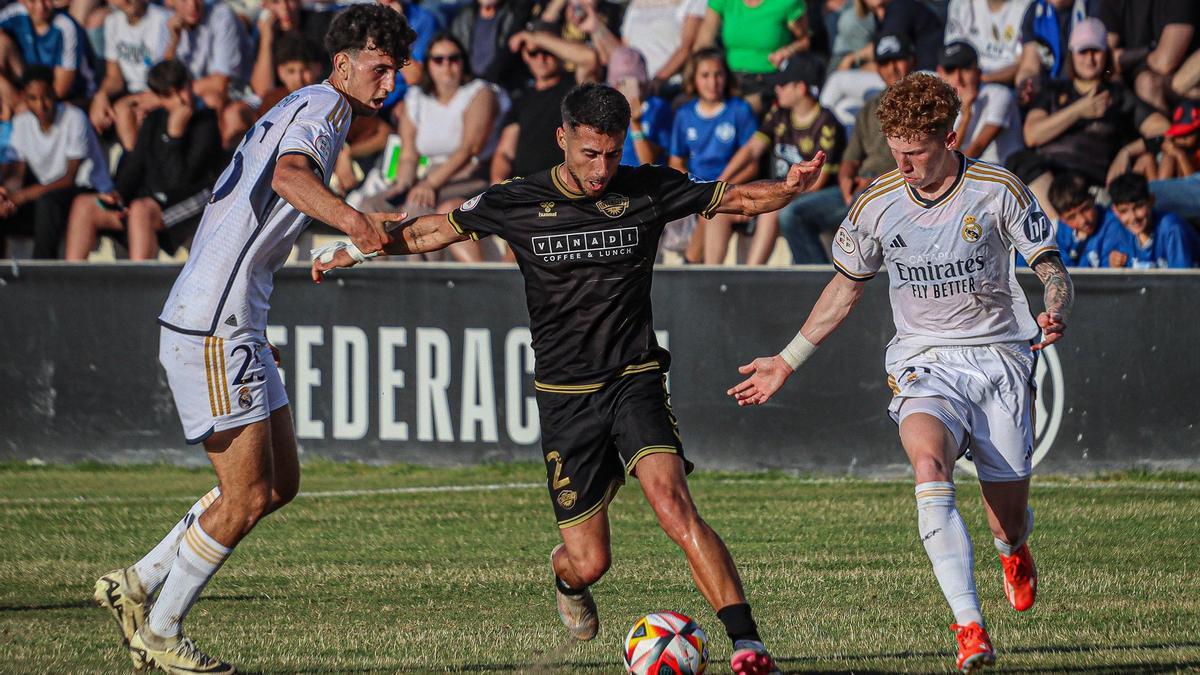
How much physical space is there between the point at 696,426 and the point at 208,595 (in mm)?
4999

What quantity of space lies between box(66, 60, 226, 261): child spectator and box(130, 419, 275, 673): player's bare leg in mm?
9119

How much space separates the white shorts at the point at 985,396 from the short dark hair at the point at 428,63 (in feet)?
29.6

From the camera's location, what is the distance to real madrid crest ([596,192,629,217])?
20.9 feet

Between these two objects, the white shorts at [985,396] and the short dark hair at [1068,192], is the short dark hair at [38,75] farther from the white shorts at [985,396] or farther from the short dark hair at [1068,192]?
the white shorts at [985,396]

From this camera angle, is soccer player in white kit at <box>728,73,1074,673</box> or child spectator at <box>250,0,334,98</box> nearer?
soccer player in white kit at <box>728,73,1074,673</box>

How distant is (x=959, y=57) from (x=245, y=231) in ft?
27.6

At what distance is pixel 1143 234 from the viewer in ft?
40.1

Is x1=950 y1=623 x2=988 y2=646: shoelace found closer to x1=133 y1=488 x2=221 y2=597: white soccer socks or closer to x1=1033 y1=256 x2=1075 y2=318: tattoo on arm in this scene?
x1=1033 y1=256 x2=1075 y2=318: tattoo on arm

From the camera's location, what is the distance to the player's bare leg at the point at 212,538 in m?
6.14

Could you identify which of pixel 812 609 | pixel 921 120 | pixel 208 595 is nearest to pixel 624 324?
pixel 921 120

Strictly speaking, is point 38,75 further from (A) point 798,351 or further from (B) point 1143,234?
(A) point 798,351

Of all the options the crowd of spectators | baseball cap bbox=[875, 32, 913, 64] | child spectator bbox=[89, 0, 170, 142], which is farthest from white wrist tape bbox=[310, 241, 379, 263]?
child spectator bbox=[89, 0, 170, 142]

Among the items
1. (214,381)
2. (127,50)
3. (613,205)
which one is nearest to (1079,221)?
(613,205)

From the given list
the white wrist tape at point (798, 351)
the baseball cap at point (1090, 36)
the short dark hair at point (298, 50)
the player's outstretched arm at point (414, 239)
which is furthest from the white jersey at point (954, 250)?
the short dark hair at point (298, 50)
